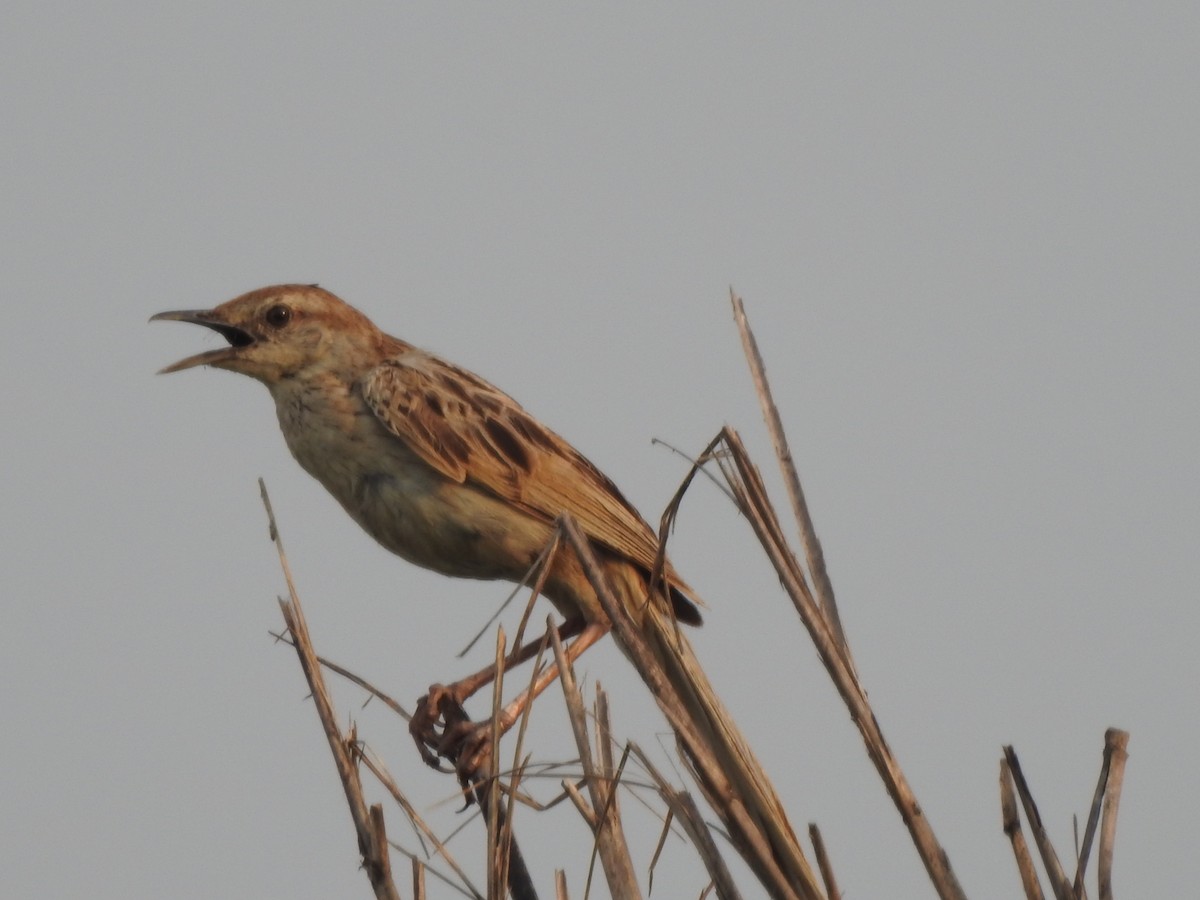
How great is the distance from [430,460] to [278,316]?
106 cm

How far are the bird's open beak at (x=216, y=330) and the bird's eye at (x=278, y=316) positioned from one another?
11cm

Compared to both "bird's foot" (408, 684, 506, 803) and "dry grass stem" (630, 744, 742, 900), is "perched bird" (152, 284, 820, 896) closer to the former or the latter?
"bird's foot" (408, 684, 506, 803)

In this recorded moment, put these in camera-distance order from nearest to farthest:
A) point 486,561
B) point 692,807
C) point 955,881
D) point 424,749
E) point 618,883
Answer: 1. point 955,881
2. point 692,807
3. point 618,883
4. point 424,749
5. point 486,561

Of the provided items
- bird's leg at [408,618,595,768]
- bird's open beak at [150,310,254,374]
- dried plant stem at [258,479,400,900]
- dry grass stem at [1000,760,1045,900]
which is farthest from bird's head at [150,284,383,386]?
dry grass stem at [1000,760,1045,900]

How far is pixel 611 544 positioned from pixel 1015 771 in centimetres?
351

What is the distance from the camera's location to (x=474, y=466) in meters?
6.95

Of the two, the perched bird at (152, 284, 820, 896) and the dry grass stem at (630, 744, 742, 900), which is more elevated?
the perched bird at (152, 284, 820, 896)

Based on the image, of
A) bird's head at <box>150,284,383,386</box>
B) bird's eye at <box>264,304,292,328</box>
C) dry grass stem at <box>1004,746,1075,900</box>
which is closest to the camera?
dry grass stem at <box>1004,746,1075,900</box>

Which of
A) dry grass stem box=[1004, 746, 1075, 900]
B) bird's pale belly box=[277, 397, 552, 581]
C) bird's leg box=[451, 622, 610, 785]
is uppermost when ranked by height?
bird's pale belly box=[277, 397, 552, 581]

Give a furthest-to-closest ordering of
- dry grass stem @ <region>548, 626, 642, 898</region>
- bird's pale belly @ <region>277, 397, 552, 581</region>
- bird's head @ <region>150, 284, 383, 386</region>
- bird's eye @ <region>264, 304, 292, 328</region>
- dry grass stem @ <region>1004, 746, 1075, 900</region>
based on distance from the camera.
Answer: bird's eye @ <region>264, 304, 292, 328</region>
bird's head @ <region>150, 284, 383, 386</region>
bird's pale belly @ <region>277, 397, 552, 581</region>
dry grass stem @ <region>548, 626, 642, 898</region>
dry grass stem @ <region>1004, 746, 1075, 900</region>

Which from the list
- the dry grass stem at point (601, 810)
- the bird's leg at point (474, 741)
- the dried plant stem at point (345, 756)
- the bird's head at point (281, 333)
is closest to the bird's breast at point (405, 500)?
the bird's head at point (281, 333)

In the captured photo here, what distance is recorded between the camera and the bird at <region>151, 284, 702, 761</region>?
6867mm

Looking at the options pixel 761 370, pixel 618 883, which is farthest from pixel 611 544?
pixel 618 883

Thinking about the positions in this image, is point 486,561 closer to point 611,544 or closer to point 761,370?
point 611,544
